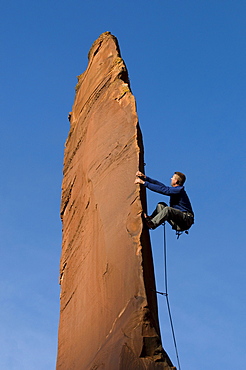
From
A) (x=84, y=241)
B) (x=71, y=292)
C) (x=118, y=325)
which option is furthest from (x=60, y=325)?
(x=118, y=325)

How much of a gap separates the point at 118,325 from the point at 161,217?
5.47 ft

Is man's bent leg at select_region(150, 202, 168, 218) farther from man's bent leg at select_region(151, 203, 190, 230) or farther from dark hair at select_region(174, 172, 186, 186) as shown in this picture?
dark hair at select_region(174, 172, 186, 186)

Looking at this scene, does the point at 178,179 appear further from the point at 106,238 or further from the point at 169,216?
the point at 106,238

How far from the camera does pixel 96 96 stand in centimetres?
1150

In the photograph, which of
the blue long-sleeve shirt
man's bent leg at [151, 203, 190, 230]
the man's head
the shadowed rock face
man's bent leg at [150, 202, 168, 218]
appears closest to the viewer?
the shadowed rock face

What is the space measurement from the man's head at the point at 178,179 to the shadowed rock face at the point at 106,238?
66 centimetres

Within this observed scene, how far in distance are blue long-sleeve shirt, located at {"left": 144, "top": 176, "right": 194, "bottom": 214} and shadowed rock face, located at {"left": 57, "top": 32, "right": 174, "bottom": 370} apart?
0.21 meters

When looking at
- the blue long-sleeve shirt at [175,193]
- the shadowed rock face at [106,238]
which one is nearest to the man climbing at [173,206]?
the blue long-sleeve shirt at [175,193]

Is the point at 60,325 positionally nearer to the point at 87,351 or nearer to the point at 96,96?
the point at 87,351

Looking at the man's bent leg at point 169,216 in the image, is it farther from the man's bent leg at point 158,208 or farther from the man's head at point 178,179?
the man's head at point 178,179

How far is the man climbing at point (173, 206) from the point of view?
9.37 meters

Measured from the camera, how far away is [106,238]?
9.43 m

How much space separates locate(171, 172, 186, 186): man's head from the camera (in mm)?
10078

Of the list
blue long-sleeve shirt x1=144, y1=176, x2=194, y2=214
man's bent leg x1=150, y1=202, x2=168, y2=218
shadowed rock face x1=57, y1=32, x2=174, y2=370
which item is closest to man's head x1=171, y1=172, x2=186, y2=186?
blue long-sleeve shirt x1=144, y1=176, x2=194, y2=214
